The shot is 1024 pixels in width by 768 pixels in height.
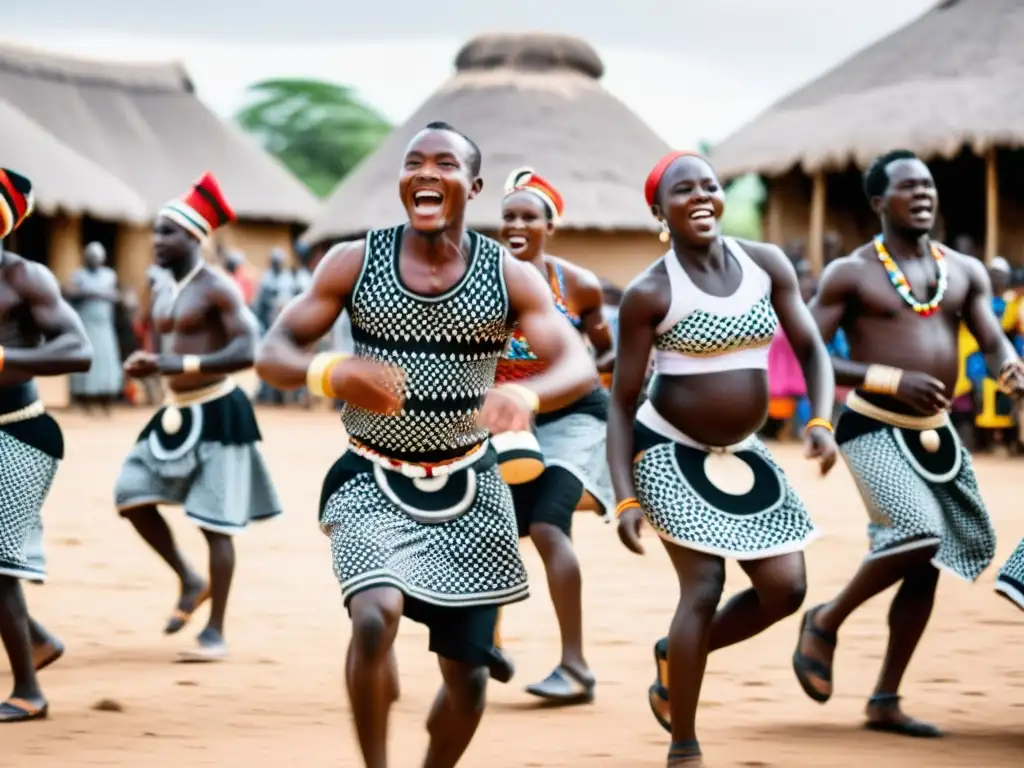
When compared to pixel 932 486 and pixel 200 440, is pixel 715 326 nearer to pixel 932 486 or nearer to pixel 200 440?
pixel 932 486

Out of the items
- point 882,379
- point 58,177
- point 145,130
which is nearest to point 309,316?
point 882,379

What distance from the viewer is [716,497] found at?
5141 mm

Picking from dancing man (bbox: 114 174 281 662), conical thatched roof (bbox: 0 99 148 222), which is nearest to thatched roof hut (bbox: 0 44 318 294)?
conical thatched roof (bbox: 0 99 148 222)

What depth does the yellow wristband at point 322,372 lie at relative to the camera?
408 cm

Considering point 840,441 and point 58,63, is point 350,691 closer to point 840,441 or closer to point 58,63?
point 840,441

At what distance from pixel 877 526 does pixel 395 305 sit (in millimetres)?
2186

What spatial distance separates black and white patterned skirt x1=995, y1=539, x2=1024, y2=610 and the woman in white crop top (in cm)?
69

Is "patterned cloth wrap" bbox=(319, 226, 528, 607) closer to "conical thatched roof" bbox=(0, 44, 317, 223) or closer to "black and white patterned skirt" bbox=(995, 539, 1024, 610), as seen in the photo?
"black and white patterned skirt" bbox=(995, 539, 1024, 610)

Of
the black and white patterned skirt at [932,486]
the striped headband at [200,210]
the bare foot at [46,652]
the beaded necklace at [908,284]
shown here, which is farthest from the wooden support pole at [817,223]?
the bare foot at [46,652]

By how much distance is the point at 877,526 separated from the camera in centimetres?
584

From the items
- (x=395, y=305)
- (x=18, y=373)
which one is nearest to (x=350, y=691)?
(x=395, y=305)

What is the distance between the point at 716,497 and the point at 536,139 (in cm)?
2664

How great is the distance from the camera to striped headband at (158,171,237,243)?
24.6ft

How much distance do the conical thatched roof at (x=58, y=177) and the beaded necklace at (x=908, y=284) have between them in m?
23.8
